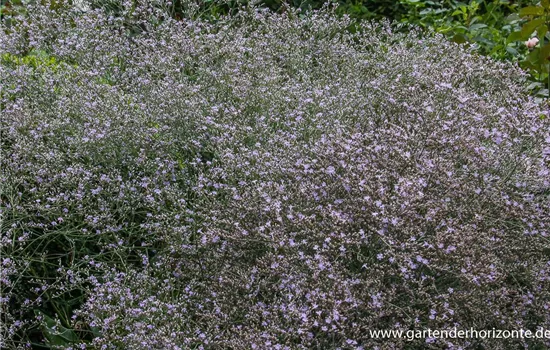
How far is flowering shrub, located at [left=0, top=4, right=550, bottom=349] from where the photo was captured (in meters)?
2.86

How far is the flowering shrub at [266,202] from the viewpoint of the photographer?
2.86m

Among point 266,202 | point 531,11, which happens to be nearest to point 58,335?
point 266,202

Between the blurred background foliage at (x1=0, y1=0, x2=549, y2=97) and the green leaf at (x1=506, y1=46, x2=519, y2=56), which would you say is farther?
the green leaf at (x1=506, y1=46, x2=519, y2=56)

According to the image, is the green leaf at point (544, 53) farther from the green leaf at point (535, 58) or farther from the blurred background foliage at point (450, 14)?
the blurred background foliage at point (450, 14)

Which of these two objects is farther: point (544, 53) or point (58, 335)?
point (544, 53)

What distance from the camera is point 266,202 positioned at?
10.3 ft

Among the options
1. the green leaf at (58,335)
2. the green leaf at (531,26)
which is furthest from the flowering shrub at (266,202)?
the green leaf at (531,26)

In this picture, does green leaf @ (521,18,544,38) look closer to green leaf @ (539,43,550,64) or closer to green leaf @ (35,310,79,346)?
green leaf @ (539,43,550,64)

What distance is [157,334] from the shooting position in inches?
111

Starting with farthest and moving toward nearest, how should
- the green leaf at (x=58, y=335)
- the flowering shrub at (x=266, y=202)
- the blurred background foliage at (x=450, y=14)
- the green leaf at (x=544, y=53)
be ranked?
1. the blurred background foliage at (x=450, y=14)
2. the green leaf at (x=544, y=53)
3. the green leaf at (x=58, y=335)
4. the flowering shrub at (x=266, y=202)

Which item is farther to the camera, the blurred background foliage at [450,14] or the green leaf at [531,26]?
the blurred background foliage at [450,14]

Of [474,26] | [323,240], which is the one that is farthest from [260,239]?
[474,26]

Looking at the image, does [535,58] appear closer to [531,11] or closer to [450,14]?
[531,11]

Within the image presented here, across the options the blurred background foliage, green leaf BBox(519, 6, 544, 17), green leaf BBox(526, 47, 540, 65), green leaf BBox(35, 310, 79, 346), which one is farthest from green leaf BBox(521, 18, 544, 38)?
green leaf BBox(35, 310, 79, 346)
